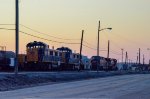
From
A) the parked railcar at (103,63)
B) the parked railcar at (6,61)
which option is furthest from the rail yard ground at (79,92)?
the parked railcar at (103,63)

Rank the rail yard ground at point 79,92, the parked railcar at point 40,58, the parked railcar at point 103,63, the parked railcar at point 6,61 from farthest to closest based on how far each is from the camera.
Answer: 1. the parked railcar at point 103,63
2. the parked railcar at point 40,58
3. the parked railcar at point 6,61
4. the rail yard ground at point 79,92

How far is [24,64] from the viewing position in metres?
64.6

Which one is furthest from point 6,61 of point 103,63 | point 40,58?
point 103,63

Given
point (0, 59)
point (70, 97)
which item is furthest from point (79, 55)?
point (70, 97)

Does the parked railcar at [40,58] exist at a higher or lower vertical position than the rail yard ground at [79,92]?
higher

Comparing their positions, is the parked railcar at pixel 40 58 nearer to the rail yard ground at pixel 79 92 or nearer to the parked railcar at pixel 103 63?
the parked railcar at pixel 103 63

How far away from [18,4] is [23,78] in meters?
6.84

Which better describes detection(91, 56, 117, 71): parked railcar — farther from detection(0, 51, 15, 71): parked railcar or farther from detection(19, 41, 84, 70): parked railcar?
detection(0, 51, 15, 71): parked railcar

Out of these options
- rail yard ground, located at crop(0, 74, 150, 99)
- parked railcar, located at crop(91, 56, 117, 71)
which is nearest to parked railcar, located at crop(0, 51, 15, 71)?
rail yard ground, located at crop(0, 74, 150, 99)

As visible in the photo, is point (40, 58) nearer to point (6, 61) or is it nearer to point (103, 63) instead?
point (6, 61)

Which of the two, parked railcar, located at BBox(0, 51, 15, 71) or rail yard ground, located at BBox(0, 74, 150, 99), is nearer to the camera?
rail yard ground, located at BBox(0, 74, 150, 99)

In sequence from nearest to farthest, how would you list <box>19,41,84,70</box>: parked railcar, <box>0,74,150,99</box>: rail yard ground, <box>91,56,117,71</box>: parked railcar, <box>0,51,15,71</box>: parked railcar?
<box>0,74,150,99</box>: rail yard ground < <box>0,51,15,71</box>: parked railcar < <box>19,41,84,70</box>: parked railcar < <box>91,56,117,71</box>: parked railcar

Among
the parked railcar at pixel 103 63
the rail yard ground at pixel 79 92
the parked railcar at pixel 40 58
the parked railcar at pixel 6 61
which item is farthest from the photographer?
the parked railcar at pixel 103 63

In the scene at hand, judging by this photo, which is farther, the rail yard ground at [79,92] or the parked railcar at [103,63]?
the parked railcar at [103,63]
